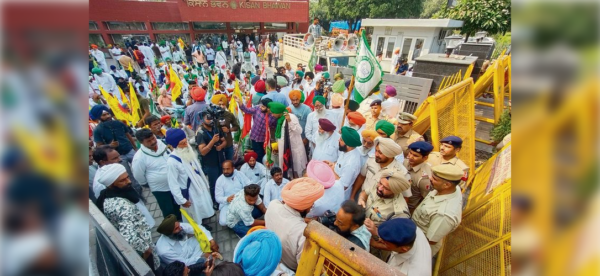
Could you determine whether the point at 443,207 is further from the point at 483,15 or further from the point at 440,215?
the point at 483,15

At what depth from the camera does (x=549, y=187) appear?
0.40 meters

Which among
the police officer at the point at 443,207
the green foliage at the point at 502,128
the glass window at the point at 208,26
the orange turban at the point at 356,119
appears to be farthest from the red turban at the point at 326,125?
the glass window at the point at 208,26

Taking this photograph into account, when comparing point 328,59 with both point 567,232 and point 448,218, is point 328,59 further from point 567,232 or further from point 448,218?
point 567,232

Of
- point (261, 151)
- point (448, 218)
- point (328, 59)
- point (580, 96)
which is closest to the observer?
point (580, 96)

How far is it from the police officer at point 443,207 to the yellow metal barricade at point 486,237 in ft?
1.30

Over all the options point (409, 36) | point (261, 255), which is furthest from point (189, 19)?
point (261, 255)

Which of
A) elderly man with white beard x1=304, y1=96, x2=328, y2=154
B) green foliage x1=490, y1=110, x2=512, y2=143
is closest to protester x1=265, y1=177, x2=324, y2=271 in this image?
elderly man with white beard x1=304, y1=96, x2=328, y2=154

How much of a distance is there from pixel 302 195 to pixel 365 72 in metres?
2.82

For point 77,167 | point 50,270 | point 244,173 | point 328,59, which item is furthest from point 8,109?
point 328,59

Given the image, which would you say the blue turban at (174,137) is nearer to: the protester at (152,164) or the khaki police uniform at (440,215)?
the protester at (152,164)

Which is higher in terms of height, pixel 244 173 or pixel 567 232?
pixel 567 232

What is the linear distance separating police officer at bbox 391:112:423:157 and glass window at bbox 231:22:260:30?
23930 millimetres

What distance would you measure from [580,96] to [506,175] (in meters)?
3.27

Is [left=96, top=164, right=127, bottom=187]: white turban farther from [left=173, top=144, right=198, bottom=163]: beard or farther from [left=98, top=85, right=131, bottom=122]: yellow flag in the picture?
[left=98, top=85, right=131, bottom=122]: yellow flag
